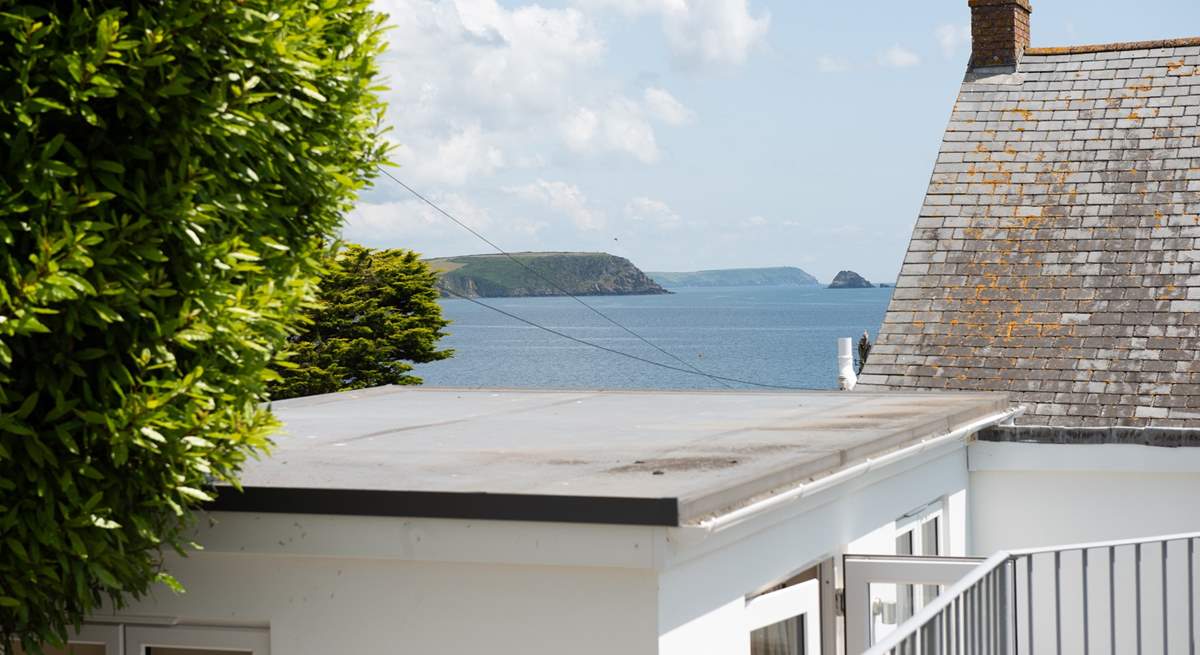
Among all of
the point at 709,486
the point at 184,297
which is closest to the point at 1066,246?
the point at 709,486

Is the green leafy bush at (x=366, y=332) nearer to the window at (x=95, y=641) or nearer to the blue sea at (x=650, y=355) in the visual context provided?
the blue sea at (x=650, y=355)

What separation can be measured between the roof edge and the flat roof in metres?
8.69

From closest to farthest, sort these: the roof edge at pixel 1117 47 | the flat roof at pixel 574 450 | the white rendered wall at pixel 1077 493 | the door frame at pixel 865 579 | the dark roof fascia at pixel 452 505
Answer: the dark roof fascia at pixel 452 505, the flat roof at pixel 574 450, the door frame at pixel 865 579, the white rendered wall at pixel 1077 493, the roof edge at pixel 1117 47

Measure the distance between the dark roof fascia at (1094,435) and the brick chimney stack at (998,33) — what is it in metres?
8.30

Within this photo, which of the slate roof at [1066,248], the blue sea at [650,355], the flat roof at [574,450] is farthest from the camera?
the blue sea at [650,355]

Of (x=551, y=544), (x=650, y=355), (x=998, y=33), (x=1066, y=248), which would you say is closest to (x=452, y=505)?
(x=551, y=544)

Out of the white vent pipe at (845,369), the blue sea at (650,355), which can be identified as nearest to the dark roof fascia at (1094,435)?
the white vent pipe at (845,369)

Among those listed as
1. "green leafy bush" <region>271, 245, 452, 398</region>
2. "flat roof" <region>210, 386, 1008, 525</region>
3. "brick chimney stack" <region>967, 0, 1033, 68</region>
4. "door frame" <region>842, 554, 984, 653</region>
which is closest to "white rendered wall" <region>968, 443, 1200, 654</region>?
"flat roof" <region>210, 386, 1008, 525</region>

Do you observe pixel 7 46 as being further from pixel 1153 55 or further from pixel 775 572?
pixel 1153 55

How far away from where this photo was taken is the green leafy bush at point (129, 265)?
4926mm

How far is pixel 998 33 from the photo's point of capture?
753 inches

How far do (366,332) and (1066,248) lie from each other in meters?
29.9

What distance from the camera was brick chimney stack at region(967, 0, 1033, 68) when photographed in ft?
62.5

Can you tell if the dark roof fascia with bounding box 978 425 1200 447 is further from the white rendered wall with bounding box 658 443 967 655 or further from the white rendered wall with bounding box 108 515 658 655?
the white rendered wall with bounding box 108 515 658 655
